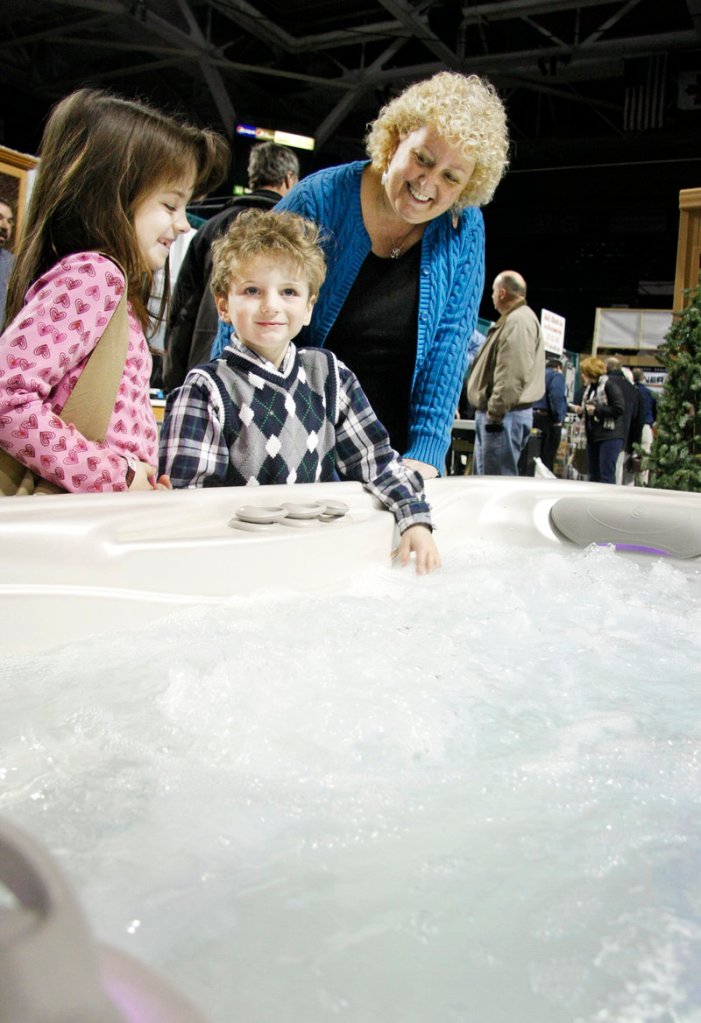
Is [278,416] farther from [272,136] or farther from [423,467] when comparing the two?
[272,136]

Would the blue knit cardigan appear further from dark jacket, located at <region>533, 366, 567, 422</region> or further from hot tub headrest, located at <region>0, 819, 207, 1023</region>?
dark jacket, located at <region>533, 366, 567, 422</region>

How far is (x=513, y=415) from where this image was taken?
4.01 meters

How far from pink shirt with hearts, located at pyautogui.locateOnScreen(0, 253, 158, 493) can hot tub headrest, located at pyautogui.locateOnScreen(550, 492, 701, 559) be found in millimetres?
1168

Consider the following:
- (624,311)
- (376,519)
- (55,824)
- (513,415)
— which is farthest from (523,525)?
(624,311)

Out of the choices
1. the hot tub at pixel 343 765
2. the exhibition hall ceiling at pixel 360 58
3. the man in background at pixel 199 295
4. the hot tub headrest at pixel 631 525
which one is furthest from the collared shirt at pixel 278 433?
the exhibition hall ceiling at pixel 360 58

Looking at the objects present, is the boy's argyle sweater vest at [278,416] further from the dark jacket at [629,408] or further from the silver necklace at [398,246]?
the dark jacket at [629,408]

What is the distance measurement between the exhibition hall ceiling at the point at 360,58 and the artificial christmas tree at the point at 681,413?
4593 mm

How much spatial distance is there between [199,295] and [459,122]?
110 centimetres

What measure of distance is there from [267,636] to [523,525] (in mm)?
1041

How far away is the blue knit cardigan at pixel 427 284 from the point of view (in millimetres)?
1761

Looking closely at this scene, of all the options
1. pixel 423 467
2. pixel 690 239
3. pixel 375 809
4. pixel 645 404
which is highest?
pixel 690 239

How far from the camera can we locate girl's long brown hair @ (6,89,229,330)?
1.25 metres

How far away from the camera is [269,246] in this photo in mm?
1504

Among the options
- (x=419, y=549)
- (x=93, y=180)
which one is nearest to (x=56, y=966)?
(x=93, y=180)
